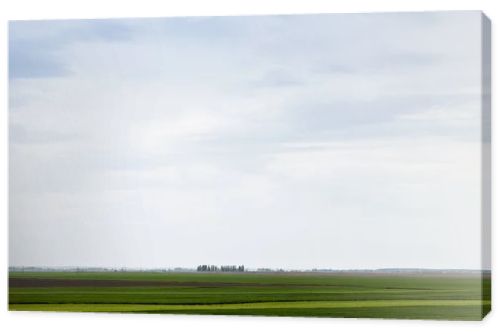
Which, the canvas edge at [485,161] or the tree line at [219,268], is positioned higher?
the canvas edge at [485,161]

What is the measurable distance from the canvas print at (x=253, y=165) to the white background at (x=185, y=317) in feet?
0.33

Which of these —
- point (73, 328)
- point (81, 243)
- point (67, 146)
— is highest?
point (67, 146)

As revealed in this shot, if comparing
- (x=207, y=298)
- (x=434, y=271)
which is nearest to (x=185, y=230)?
(x=207, y=298)

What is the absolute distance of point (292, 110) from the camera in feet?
42.6

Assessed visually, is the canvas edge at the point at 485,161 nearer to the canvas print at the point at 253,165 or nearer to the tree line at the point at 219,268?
the canvas print at the point at 253,165

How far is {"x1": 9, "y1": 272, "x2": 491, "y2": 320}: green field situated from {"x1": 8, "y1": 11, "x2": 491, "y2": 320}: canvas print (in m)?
0.02

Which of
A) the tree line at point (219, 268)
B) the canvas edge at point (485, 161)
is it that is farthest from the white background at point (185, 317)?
the tree line at point (219, 268)

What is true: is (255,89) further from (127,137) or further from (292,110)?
(127,137)

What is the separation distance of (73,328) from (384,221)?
3186 millimetres

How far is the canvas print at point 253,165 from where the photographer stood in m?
12.6

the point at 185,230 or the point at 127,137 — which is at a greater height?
the point at 127,137

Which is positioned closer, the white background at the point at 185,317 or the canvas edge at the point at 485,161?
the canvas edge at the point at 485,161

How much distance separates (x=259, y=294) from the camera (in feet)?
42.9

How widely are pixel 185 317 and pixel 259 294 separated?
76 cm
